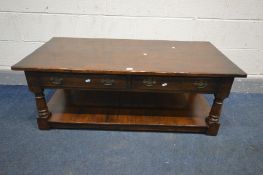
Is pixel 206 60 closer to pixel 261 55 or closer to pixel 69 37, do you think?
pixel 261 55

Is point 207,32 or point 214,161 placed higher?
point 207,32

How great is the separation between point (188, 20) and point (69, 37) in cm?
104

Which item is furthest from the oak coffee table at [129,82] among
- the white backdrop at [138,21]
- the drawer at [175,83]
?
the white backdrop at [138,21]

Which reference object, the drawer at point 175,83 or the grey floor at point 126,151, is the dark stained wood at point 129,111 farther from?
the drawer at point 175,83

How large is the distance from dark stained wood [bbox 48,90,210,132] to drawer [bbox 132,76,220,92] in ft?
1.00

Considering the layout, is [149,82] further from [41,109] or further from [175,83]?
[41,109]

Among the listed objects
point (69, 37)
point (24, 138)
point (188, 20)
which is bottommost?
point (24, 138)

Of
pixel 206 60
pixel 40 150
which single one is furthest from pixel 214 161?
pixel 40 150

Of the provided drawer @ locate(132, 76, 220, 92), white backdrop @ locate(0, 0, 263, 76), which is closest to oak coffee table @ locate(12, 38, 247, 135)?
drawer @ locate(132, 76, 220, 92)

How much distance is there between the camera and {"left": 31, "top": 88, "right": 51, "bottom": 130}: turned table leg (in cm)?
141

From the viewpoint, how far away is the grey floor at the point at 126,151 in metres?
1.28

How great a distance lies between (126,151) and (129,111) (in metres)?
0.34

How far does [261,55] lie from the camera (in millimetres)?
2008

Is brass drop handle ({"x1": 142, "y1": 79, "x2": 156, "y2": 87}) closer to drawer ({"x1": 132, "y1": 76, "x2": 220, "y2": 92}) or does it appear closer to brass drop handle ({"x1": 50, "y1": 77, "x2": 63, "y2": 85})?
drawer ({"x1": 132, "y1": 76, "x2": 220, "y2": 92})
